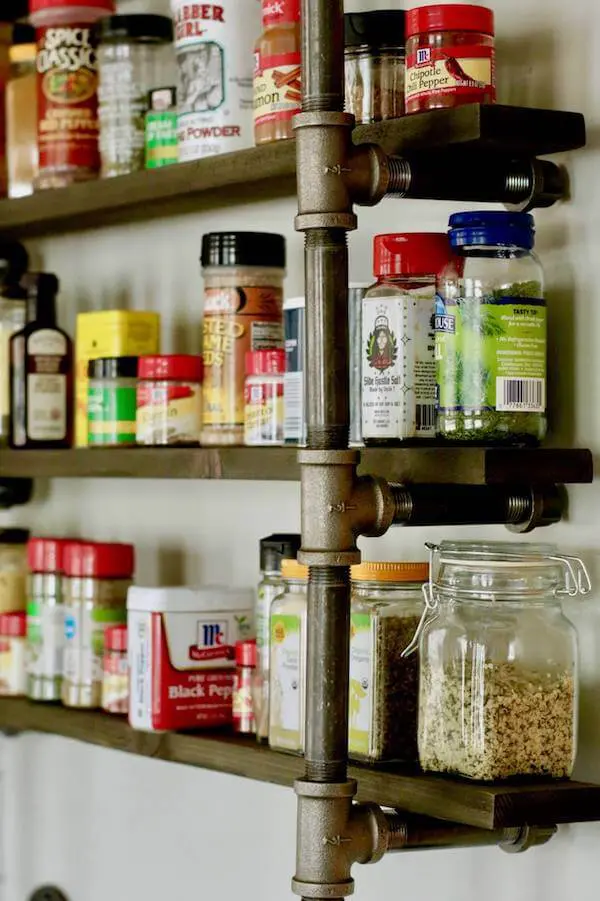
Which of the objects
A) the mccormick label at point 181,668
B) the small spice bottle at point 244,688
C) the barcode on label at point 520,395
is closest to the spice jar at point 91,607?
the mccormick label at point 181,668

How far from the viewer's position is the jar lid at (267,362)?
1.37 meters

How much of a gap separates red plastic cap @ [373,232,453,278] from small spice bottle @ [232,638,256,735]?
0.39 metres

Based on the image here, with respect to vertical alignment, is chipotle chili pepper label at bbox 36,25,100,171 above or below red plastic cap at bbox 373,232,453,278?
above

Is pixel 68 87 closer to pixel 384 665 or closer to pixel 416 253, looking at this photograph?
pixel 416 253

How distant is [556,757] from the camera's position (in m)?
1.16

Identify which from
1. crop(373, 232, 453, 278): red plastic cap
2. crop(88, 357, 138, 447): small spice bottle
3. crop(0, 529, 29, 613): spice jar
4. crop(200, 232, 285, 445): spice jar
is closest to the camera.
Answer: crop(373, 232, 453, 278): red plastic cap

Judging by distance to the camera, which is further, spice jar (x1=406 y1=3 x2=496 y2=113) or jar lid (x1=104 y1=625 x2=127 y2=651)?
jar lid (x1=104 y1=625 x2=127 y2=651)

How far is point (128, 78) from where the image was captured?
1.57 m

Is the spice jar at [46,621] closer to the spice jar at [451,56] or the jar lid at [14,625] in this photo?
the jar lid at [14,625]

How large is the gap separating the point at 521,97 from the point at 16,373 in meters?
0.65

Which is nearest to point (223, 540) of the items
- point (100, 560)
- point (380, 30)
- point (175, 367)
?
point (100, 560)

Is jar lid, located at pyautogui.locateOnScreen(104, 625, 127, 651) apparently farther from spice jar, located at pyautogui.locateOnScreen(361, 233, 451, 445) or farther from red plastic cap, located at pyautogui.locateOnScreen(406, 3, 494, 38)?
red plastic cap, located at pyautogui.locateOnScreen(406, 3, 494, 38)

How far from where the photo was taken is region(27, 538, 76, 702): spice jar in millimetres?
1625

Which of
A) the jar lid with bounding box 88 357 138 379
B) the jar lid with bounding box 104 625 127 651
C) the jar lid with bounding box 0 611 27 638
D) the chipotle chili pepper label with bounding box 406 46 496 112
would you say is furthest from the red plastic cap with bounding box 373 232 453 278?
the jar lid with bounding box 0 611 27 638
